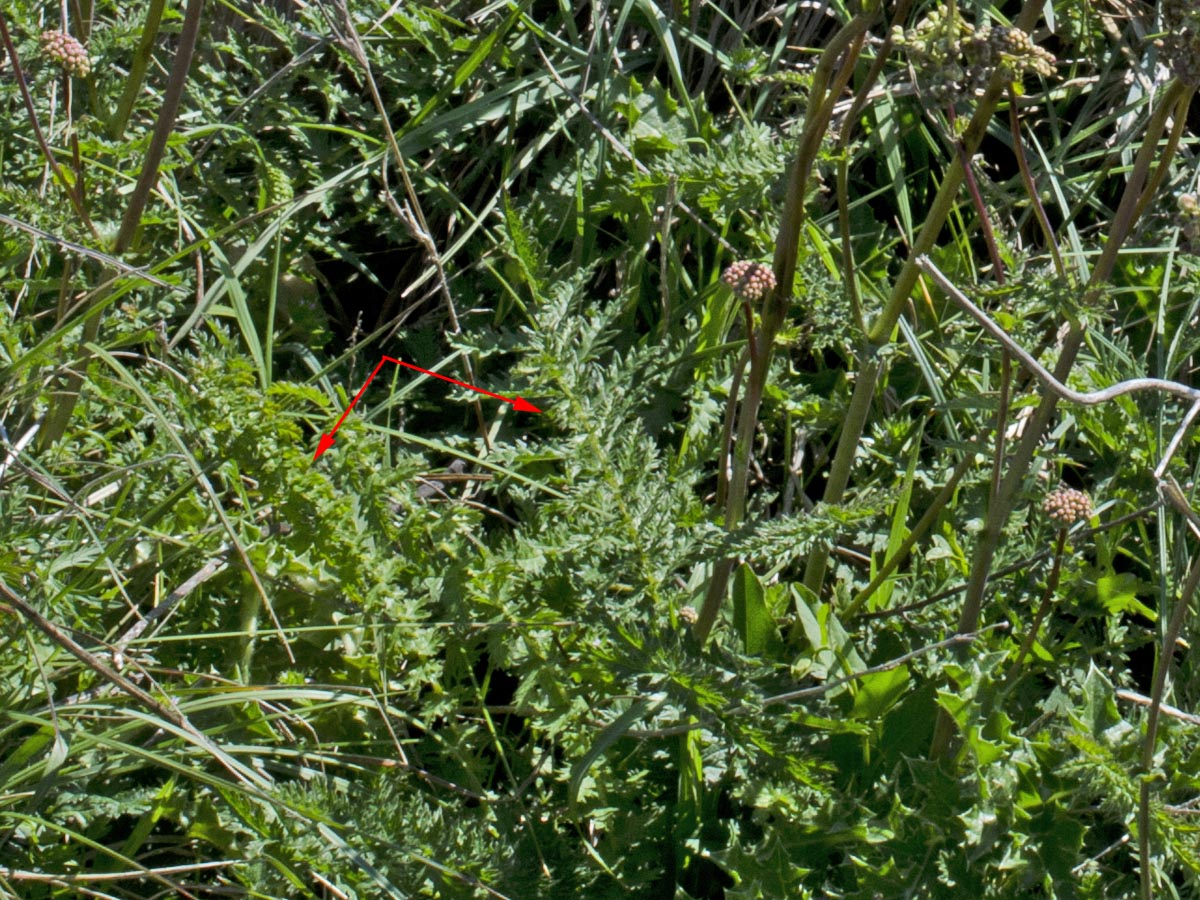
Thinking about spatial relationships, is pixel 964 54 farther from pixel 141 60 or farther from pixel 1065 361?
pixel 141 60

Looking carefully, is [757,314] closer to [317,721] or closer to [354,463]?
[354,463]

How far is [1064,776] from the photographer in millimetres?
1689

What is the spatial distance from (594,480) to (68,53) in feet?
3.32

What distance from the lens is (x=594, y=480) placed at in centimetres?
186

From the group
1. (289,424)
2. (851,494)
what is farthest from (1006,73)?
(289,424)

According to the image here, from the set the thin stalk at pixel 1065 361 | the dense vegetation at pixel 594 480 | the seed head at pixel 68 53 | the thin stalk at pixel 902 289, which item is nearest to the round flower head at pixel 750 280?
the dense vegetation at pixel 594 480

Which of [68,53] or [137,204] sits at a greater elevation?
[68,53]

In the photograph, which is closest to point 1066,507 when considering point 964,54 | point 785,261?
point 785,261

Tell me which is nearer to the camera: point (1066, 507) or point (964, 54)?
point (964, 54)

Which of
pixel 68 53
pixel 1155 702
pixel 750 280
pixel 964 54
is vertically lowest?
pixel 1155 702

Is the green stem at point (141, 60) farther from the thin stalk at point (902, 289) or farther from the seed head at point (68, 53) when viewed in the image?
the thin stalk at point (902, 289)

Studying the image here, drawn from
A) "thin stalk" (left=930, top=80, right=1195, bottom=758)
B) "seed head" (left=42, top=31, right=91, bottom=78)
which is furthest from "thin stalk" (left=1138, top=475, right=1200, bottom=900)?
"seed head" (left=42, top=31, right=91, bottom=78)

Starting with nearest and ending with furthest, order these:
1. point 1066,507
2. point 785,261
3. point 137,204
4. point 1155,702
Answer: point 1155,702 < point 785,261 < point 1066,507 < point 137,204

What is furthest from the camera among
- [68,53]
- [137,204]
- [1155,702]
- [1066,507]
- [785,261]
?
[68,53]
